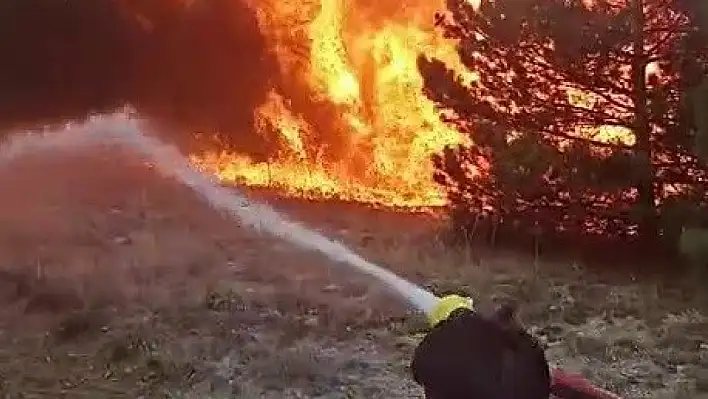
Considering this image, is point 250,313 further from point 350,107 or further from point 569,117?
point 350,107

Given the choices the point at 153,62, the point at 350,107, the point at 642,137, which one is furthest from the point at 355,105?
the point at 642,137

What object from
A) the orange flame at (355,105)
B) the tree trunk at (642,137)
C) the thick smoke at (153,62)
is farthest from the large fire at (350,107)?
the tree trunk at (642,137)

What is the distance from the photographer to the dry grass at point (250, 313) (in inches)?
220

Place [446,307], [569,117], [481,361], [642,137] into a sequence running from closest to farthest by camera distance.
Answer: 1. [481,361]
2. [446,307]
3. [642,137]
4. [569,117]

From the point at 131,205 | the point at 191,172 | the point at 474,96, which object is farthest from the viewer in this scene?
the point at 191,172

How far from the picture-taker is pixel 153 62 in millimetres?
14914

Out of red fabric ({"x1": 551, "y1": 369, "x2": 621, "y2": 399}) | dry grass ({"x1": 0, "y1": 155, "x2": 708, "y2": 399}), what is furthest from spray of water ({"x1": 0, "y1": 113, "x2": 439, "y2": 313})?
red fabric ({"x1": 551, "y1": 369, "x2": 621, "y2": 399})

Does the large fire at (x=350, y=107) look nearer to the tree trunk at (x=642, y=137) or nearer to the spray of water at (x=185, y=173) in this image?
the spray of water at (x=185, y=173)

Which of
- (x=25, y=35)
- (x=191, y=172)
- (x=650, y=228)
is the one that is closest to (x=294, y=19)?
(x=191, y=172)

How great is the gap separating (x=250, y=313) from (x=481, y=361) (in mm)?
4775

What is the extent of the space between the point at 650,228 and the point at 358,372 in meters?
3.91

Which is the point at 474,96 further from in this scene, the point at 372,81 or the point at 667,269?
the point at 372,81

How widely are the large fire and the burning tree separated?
305 cm

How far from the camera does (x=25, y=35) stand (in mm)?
13258
